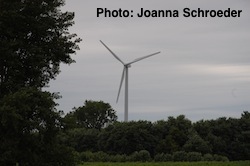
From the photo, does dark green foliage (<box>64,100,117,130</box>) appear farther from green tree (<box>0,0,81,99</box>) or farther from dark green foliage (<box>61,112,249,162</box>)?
green tree (<box>0,0,81,99</box>)

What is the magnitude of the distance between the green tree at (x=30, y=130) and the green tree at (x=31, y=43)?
1.56 metres

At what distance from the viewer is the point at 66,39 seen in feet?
92.2

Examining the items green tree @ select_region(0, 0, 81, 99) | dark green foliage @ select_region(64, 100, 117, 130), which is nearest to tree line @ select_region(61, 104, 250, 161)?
dark green foliage @ select_region(64, 100, 117, 130)

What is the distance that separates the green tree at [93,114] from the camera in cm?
13112

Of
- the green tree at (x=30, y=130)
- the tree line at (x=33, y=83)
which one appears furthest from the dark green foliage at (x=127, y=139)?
the green tree at (x=30, y=130)

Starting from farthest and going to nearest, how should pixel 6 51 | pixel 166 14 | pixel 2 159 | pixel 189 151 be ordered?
pixel 189 151, pixel 166 14, pixel 6 51, pixel 2 159

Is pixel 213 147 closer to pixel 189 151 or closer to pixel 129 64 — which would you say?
pixel 189 151

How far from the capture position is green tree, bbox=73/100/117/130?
131 m

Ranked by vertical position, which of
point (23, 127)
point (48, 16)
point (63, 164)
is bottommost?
point (63, 164)

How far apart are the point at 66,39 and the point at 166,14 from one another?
267 inches

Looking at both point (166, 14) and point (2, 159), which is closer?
point (2, 159)

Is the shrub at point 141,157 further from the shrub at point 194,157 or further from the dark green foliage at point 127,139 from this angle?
the dark green foliage at point 127,139

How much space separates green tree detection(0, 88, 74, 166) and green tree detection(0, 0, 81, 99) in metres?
1.56

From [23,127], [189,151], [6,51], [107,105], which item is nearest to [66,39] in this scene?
[6,51]
